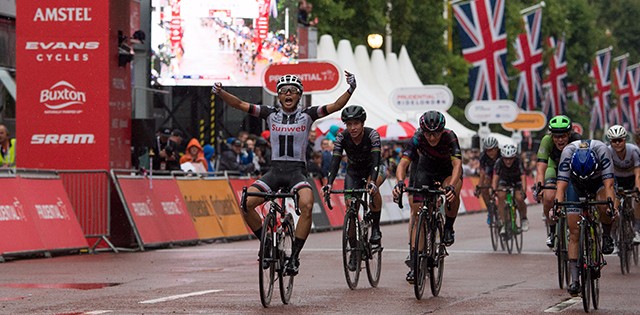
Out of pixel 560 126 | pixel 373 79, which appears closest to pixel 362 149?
pixel 560 126

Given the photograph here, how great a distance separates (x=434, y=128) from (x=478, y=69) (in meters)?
31.4

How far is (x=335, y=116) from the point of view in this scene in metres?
41.6

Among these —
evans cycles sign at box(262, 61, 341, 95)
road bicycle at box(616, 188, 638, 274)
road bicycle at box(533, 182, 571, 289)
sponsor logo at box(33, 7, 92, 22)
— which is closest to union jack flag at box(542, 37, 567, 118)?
evans cycles sign at box(262, 61, 341, 95)

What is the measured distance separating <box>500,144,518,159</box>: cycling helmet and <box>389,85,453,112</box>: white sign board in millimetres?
16513

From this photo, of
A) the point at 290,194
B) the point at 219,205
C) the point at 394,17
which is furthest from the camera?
the point at 394,17

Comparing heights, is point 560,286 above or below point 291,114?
below

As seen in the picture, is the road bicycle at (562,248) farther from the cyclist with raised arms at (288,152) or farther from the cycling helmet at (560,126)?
the cyclist with raised arms at (288,152)

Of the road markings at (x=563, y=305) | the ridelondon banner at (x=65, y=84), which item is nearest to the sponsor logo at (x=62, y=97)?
the ridelondon banner at (x=65, y=84)

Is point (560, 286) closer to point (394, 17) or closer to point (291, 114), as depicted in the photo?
point (291, 114)

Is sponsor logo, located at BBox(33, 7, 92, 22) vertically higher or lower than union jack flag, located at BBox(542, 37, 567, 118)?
lower

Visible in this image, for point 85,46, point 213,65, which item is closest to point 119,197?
point 85,46

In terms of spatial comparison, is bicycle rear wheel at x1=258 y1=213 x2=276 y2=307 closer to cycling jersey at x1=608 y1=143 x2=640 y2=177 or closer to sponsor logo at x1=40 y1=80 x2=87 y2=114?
cycling jersey at x1=608 y1=143 x2=640 y2=177

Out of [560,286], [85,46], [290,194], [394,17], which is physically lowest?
[560,286]

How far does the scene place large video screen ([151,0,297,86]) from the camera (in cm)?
3344
